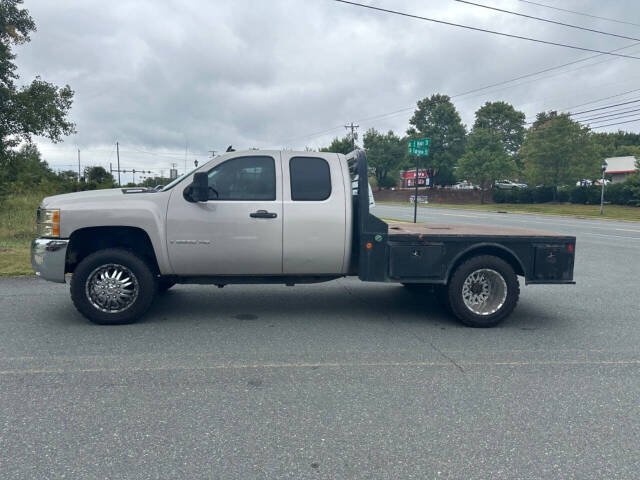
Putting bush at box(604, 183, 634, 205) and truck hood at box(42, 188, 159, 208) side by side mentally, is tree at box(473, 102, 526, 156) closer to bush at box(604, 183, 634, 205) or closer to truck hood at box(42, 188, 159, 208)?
bush at box(604, 183, 634, 205)

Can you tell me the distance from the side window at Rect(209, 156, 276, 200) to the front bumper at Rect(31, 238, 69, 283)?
1760mm

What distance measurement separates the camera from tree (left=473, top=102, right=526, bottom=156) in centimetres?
7625

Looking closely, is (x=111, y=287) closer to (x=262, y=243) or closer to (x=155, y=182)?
(x=262, y=243)

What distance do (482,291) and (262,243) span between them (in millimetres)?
2720

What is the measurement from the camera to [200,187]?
5.30 meters

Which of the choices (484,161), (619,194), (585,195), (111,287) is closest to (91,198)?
(111,287)

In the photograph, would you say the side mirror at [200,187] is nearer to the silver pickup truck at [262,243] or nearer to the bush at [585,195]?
the silver pickup truck at [262,243]

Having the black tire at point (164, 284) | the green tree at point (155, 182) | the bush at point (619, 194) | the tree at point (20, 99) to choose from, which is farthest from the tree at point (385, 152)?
the black tire at point (164, 284)

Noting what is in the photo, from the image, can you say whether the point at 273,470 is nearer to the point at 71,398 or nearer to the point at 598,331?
the point at 71,398

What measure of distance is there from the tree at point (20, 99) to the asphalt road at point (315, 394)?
52.6 feet

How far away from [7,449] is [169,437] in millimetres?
935

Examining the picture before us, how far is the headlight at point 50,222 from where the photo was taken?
536 cm

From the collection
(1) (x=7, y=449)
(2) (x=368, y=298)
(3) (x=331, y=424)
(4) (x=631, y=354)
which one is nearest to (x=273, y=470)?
(3) (x=331, y=424)

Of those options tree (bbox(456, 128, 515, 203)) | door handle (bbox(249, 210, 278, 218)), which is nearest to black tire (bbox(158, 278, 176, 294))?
door handle (bbox(249, 210, 278, 218))
